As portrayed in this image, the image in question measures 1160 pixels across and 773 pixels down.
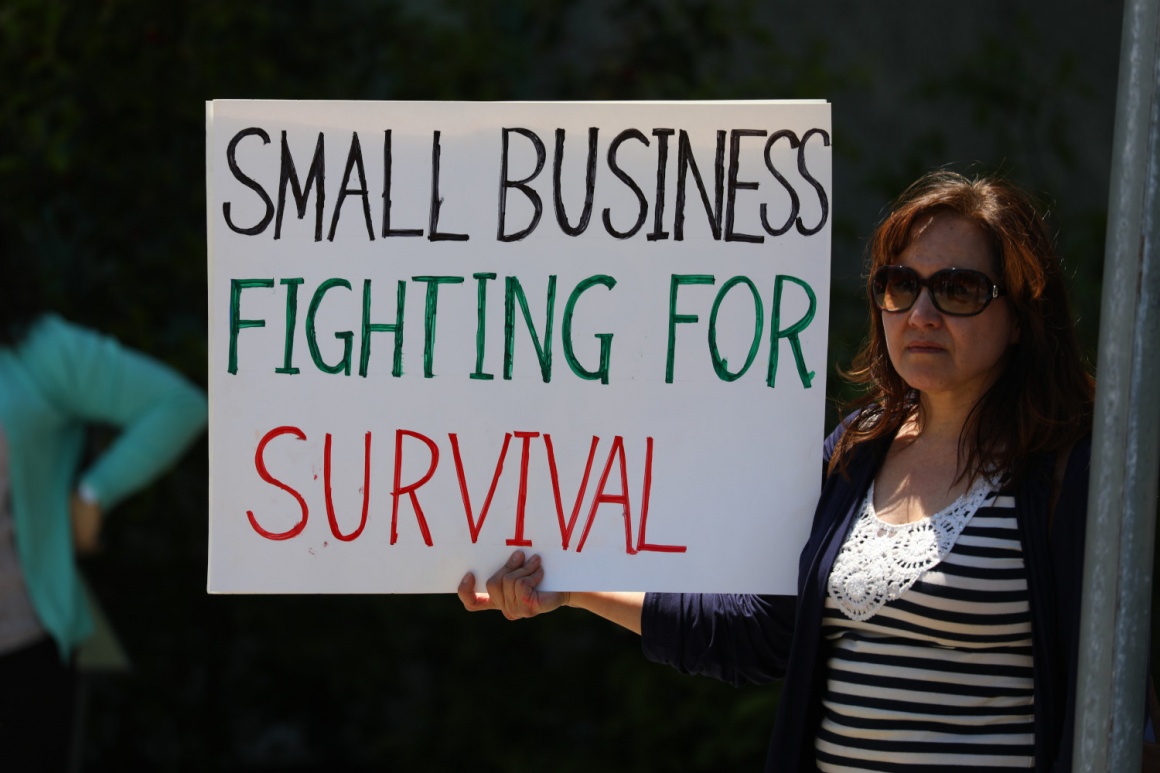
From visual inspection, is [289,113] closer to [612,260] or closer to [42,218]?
[612,260]

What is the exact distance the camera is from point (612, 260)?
191 cm

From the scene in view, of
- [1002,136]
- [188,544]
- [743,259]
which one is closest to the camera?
[743,259]

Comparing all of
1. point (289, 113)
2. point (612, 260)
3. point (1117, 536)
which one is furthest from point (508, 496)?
point (1117, 536)

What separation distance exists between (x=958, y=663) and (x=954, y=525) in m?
0.16

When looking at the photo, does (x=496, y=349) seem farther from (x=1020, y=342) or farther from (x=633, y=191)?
(x=1020, y=342)

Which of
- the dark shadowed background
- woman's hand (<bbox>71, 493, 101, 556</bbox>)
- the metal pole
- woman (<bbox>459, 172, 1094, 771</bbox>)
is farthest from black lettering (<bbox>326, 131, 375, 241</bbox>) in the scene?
the dark shadowed background

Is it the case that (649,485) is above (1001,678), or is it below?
above

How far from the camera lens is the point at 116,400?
112 inches

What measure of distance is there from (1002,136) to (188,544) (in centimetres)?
250

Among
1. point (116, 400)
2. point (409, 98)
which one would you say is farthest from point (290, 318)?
point (409, 98)

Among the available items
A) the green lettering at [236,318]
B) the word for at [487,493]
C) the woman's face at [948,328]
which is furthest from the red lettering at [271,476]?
the woman's face at [948,328]

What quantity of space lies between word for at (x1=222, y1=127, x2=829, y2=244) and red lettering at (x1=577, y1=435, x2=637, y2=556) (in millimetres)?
299

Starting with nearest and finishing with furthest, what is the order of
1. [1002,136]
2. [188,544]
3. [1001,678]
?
1. [1001,678]
2. [1002,136]
3. [188,544]

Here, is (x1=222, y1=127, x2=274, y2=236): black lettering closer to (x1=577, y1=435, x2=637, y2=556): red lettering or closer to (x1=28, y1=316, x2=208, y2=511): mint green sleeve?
(x1=577, y1=435, x2=637, y2=556): red lettering
